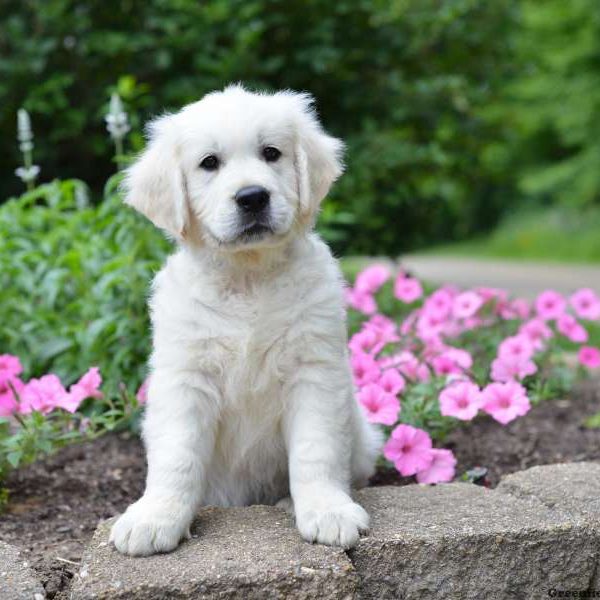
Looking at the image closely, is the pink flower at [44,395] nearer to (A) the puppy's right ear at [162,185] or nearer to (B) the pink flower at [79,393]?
(B) the pink flower at [79,393]

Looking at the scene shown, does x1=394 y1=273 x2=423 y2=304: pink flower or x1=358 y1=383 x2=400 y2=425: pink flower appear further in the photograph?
x1=394 y1=273 x2=423 y2=304: pink flower

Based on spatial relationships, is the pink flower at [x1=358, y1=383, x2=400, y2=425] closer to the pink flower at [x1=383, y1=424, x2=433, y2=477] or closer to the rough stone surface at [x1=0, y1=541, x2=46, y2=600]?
the pink flower at [x1=383, y1=424, x2=433, y2=477]

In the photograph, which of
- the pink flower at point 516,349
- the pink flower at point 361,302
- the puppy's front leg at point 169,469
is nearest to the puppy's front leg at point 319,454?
the puppy's front leg at point 169,469

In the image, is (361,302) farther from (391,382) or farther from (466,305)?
(391,382)

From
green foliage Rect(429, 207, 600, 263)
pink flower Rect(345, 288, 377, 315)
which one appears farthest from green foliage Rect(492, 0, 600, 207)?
pink flower Rect(345, 288, 377, 315)

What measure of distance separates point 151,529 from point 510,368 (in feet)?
6.37

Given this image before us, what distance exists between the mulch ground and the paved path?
5514 millimetres

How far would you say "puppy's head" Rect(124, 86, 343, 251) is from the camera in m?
2.64

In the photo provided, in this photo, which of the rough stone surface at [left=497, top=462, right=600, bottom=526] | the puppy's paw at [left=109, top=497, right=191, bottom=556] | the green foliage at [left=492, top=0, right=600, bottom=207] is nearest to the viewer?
the puppy's paw at [left=109, top=497, right=191, bottom=556]

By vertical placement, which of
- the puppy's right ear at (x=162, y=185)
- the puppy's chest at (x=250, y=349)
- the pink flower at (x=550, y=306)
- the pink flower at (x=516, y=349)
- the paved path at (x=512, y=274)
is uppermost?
the puppy's right ear at (x=162, y=185)

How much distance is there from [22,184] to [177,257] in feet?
13.2

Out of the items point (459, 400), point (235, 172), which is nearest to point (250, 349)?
point (235, 172)

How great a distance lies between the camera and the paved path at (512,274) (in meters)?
10.4

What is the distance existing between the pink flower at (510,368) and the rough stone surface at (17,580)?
6.93 feet
